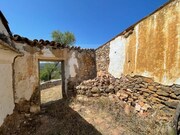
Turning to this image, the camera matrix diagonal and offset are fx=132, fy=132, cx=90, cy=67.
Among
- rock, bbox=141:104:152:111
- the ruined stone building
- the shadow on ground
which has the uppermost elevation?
the ruined stone building

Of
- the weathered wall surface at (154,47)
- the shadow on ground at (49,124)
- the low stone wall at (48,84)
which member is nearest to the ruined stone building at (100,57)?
the weathered wall surface at (154,47)

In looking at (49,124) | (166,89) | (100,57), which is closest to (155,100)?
(166,89)

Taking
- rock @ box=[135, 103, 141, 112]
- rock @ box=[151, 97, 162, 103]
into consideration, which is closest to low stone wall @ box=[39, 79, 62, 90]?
rock @ box=[135, 103, 141, 112]

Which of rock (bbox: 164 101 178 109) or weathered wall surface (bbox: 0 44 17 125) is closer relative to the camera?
weathered wall surface (bbox: 0 44 17 125)

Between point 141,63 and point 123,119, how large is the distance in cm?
186

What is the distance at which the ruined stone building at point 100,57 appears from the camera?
3.21 meters

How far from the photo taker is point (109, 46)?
631 centimetres

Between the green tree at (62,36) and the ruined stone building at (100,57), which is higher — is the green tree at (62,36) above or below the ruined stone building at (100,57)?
above

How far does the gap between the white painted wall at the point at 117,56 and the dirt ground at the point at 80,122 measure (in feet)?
4.70

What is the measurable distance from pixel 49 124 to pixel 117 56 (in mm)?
3679

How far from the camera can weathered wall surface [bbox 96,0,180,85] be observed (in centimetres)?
321

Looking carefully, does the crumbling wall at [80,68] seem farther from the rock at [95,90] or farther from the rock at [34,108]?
the rock at [34,108]

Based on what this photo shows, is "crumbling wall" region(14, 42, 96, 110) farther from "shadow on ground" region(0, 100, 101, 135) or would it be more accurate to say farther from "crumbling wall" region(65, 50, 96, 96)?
"shadow on ground" region(0, 100, 101, 135)

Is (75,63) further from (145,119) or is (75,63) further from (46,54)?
(145,119)
